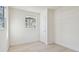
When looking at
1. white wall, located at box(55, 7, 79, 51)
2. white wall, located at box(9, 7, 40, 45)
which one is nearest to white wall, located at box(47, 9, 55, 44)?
white wall, located at box(55, 7, 79, 51)

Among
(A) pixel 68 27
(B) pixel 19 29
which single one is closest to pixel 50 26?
(A) pixel 68 27

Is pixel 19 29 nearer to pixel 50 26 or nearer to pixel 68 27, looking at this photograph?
pixel 50 26

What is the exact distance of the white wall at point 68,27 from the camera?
129 inches

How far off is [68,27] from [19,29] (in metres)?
2.42

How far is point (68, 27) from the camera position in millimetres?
3686

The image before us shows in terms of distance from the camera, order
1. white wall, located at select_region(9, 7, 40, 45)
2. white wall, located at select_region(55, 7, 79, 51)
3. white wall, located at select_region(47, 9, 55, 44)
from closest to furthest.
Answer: white wall, located at select_region(55, 7, 79, 51) < white wall, located at select_region(9, 7, 40, 45) < white wall, located at select_region(47, 9, 55, 44)

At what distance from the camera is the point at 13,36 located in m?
4.25

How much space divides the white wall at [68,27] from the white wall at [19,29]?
1.35 meters

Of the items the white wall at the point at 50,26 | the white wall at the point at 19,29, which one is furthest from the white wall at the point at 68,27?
the white wall at the point at 19,29

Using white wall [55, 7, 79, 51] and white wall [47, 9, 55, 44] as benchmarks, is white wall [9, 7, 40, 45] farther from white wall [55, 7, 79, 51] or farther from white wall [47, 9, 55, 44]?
white wall [55, 7, 79, 51]

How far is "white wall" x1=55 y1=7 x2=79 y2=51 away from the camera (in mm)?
3270

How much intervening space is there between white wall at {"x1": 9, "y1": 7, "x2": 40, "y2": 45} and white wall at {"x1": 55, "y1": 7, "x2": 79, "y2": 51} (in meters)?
1.35

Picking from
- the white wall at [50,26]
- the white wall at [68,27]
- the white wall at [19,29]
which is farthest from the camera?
the white wall at [50,26]

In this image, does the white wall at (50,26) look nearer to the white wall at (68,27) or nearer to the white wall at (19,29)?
the white wall at (68,27)
